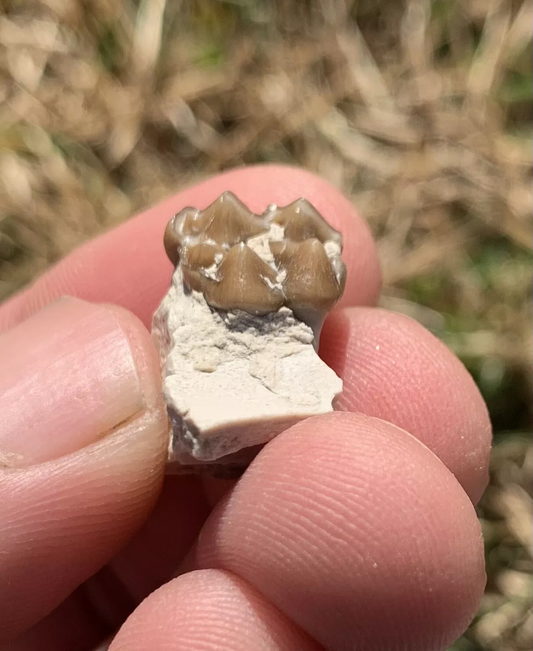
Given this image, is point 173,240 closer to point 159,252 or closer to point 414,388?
point 159,252

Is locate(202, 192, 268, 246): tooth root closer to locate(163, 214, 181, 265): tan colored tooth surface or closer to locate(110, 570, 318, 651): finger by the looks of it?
locate(163, 214, 181, 265): tan colored tooth surface

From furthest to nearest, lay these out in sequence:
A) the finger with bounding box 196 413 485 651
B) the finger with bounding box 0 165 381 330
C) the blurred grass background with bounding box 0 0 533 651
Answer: the blurred grass background with bounding box 0 0 533 651 → the finger with bounding box 0 165 381 330 → the finger with bounding box 196 413 485 651

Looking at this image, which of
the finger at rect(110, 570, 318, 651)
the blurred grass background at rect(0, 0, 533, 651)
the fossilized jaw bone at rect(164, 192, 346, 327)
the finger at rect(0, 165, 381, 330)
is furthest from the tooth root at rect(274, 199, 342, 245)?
the blurred grass background at rect(0, 0, 533, 651)

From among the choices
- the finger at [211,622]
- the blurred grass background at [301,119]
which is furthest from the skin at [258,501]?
the blurred grass background at [301,119]

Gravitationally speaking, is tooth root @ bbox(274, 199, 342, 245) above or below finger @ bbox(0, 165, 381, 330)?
above

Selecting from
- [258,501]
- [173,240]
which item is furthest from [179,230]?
[258,501]

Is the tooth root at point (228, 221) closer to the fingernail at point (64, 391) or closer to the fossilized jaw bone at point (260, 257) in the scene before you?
the fossilized jaw bone at point (260, 257)

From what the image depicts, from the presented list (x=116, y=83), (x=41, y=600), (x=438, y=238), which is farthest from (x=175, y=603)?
(x=116, y=83)
